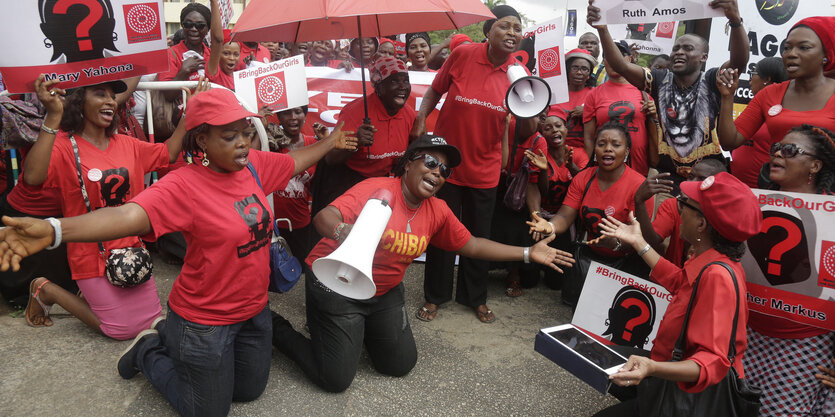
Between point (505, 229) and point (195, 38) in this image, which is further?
point (195, 38)

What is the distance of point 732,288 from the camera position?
2.58m

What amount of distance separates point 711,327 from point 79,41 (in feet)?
13.4

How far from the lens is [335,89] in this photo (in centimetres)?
704

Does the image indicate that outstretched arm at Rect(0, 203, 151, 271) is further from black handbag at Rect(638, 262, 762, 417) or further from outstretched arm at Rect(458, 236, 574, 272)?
black handbag at Rect(638, 262, 762, 417)

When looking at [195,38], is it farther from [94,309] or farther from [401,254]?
[401,254]

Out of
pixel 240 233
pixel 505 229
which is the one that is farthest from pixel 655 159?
pixel 240 233

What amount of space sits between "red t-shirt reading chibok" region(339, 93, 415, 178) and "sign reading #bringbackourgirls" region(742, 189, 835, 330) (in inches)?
108

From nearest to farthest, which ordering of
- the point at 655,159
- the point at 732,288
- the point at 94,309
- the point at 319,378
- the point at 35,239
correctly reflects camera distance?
the point at 35,239
the point at 732,288
the point at 319,378
the point at 94,309
the point at 655,159

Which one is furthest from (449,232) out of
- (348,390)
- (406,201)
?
(348,390)

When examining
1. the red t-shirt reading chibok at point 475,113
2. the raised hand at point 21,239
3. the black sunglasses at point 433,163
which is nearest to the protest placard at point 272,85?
the red t-shirt reading chibok at point 475,113

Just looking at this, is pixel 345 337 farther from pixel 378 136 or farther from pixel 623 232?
pixel 623 232

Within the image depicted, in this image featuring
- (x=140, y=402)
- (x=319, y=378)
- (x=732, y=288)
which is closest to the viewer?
(x=732, y=288)

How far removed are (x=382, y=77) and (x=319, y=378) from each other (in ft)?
8.07

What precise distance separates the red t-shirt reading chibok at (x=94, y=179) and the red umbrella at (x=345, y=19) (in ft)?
3.93
